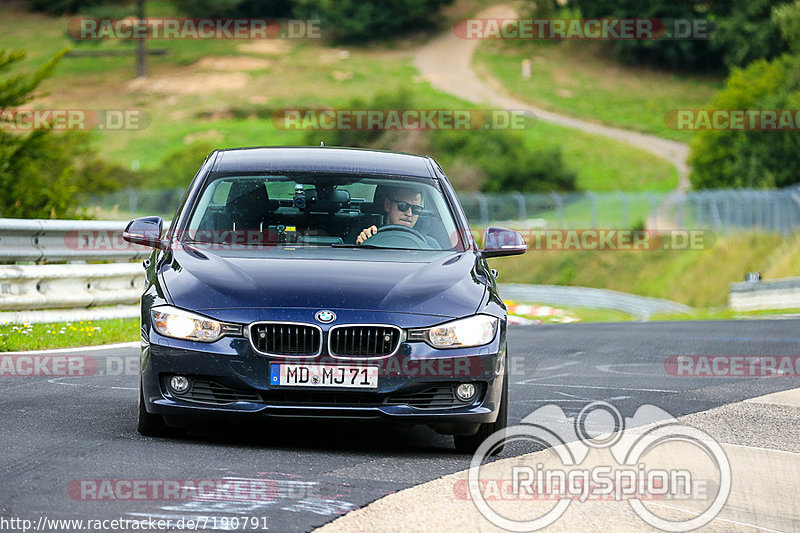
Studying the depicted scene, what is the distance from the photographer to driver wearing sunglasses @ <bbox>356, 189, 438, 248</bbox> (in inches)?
331

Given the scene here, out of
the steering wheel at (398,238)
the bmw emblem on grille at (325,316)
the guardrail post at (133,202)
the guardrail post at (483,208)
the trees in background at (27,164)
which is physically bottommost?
the guardrail post at (133,202)

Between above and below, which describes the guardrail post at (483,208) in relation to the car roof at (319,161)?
below

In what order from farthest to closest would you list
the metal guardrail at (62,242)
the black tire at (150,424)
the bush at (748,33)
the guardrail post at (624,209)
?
the bush at (748,33) < the guardrail post at (624,209) < the metal guardrail at (62,242) < the black tire at (150,424)

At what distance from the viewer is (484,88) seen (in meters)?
108

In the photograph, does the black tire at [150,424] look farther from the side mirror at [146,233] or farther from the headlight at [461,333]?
the headlight at [461,333]

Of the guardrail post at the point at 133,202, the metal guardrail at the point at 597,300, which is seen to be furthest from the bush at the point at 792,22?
the metal guardrail at the point at 597,300

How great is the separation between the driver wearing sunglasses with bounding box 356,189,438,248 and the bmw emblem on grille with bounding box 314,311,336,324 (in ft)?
4.34

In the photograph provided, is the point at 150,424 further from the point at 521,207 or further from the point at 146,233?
the point at 521,207

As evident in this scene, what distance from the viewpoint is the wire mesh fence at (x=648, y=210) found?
42.8 m

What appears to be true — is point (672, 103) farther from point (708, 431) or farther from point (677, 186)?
point (708, 431)

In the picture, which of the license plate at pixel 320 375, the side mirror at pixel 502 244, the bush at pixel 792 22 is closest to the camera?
the license plate at pixel 320 375

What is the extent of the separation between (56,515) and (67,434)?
2.10 m

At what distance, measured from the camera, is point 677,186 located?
7850 centimetres

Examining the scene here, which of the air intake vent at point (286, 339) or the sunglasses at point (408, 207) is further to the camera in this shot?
the sunglasses at point (408, 207)
